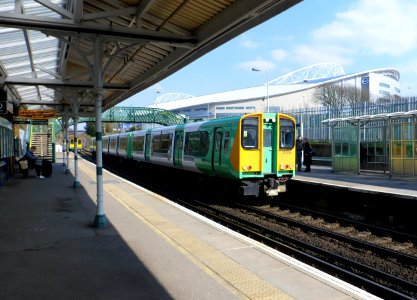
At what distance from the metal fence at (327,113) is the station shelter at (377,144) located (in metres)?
1.47

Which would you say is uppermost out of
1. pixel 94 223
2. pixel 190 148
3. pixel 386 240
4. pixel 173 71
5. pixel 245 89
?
pixel 245 89

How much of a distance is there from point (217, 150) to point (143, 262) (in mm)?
8168

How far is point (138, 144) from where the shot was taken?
26109 mm

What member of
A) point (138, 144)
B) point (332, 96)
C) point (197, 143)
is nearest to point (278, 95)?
point (332, 96)

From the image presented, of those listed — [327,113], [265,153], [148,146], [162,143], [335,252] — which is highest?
[327,113]

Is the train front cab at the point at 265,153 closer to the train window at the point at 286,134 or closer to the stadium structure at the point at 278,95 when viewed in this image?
the train window at the point at 286,134

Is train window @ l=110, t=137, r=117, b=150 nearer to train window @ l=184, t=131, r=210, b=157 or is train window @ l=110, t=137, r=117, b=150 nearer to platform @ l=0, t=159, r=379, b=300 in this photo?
train window @ l=184, t=131, r=210, b=157

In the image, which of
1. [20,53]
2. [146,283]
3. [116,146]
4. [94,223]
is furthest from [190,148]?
[116,146]

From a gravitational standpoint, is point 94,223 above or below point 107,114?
below

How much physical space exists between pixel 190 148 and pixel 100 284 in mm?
11474

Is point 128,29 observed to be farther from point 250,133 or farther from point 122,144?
point 122,144

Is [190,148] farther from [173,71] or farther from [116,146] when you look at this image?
[116,146]

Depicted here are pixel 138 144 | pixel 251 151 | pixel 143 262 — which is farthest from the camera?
pixel 138 144

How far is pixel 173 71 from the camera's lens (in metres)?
11.1
